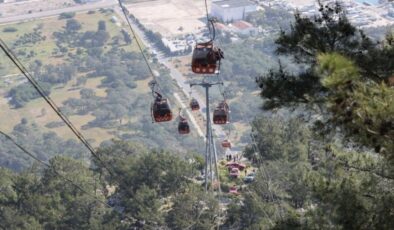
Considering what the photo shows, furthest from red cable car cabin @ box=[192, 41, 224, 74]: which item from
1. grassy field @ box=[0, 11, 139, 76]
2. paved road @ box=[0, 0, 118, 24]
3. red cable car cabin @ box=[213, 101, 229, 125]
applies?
paved road @ box=[0, 0, 118, 24]

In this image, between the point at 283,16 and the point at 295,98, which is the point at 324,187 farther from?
the point at 283,16

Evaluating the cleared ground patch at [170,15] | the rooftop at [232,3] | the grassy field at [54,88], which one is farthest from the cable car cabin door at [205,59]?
the rooftop at [232,3]

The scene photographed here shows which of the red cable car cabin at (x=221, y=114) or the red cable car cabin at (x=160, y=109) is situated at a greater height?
the red cable car cabin at (x=160, y=109)

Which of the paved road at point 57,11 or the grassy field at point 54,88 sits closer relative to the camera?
the grassy field at point 54,88

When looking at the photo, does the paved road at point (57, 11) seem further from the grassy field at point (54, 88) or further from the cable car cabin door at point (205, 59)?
the cable car cabin door at point (205, 59)

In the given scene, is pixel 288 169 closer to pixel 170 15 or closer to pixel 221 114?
pixel 221 114

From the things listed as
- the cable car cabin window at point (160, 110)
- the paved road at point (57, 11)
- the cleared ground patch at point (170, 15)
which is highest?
the cable car cabin window at point (160, 110)
